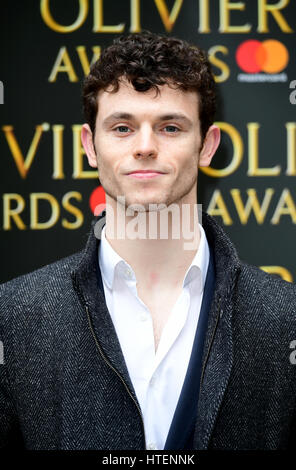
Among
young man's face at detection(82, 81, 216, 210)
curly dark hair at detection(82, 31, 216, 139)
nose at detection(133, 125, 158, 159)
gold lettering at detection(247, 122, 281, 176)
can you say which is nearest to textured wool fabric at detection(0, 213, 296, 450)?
young man's face at detection(82, 81, 216, 210)

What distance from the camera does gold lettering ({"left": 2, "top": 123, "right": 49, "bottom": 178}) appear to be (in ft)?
8.11

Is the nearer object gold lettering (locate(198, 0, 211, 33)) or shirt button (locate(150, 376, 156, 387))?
shirt button (locate(150, 376, 156, 387))

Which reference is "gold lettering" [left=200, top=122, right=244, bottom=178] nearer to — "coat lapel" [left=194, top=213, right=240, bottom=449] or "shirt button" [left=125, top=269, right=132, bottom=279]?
"coat lapel" [left=194, top=213, right=240, bottom=449]

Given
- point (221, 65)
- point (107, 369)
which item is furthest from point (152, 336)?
point (221, 65)

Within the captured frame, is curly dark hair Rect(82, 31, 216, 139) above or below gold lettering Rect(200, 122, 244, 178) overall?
above

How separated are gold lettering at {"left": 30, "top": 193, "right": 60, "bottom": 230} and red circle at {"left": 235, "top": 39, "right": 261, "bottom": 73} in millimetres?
1123

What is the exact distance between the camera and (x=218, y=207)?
2.52 metres

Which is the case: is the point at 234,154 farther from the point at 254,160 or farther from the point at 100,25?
the point at 100,25

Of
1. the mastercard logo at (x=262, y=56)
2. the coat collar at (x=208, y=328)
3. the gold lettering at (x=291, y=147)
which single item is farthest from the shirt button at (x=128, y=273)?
the mastercard logo at (x=262, y=56)

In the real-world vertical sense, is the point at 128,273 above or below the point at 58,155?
below

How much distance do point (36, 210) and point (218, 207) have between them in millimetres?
888

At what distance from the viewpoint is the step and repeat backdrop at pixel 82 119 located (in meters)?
2.46

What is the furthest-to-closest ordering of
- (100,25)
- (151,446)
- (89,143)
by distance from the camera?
1. (100,25)
2. (89,143)
3. (151,446)
